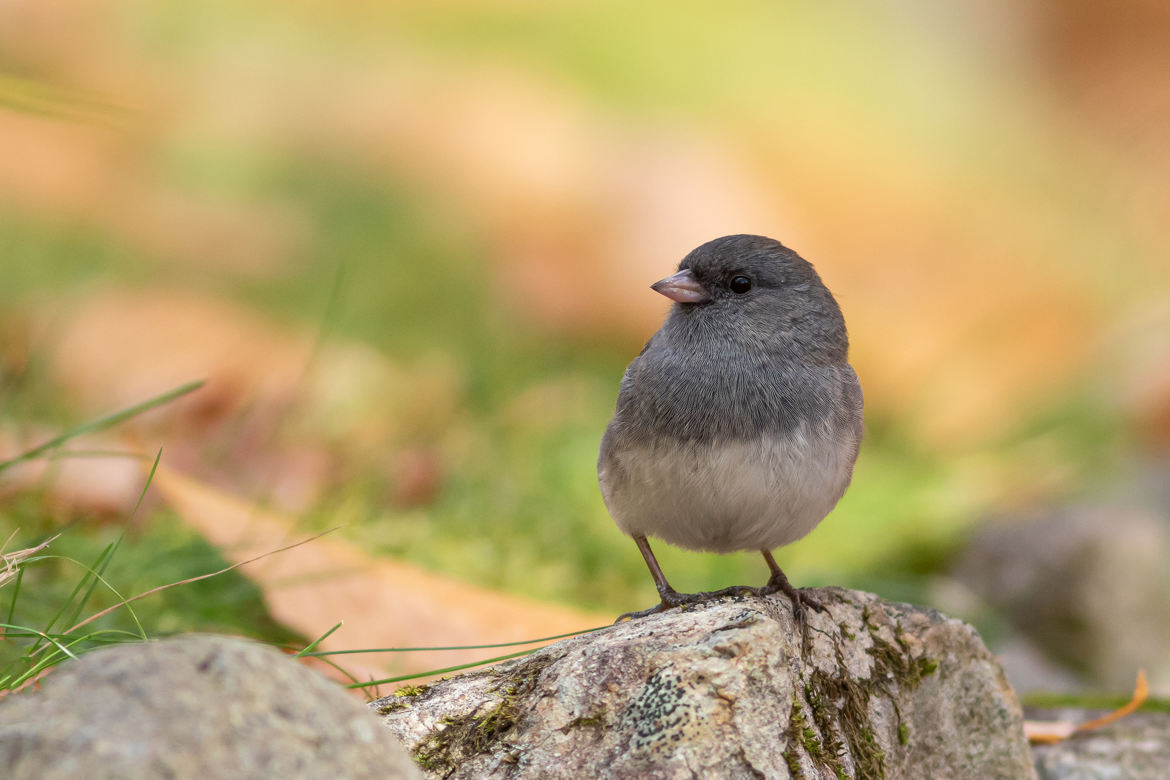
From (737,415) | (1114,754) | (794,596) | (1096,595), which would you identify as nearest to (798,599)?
(794,596)

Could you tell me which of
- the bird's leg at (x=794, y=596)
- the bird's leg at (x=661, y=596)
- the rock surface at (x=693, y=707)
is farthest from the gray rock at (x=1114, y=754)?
the bird's leg at (x=661, y=596)

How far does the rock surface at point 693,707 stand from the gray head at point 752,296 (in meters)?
0.51

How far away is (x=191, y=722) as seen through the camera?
36.5 inches

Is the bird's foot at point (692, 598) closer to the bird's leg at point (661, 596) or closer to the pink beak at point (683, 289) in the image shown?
the bird's leg at point (661, 596)

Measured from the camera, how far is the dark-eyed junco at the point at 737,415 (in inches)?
68.2

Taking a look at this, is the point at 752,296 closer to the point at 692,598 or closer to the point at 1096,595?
the point at 692,598

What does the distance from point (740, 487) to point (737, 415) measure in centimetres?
13

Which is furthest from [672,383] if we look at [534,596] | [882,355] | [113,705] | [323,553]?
[882,355]

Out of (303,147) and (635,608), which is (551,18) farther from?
(635,608)

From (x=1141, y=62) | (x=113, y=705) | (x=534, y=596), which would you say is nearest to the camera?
(x=113, y=705)

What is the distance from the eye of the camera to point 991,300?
16.0 feet

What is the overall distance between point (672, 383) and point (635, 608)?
1010mm

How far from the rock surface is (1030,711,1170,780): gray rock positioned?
14.0 inches

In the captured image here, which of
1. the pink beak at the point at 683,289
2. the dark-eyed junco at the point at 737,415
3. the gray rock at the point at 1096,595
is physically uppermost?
the pink beak at the point at 683,289
